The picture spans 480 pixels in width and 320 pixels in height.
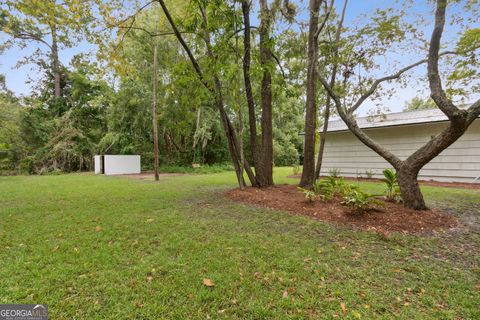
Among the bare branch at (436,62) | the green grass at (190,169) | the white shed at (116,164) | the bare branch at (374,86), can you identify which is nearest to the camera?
the bare branch at (436,62)

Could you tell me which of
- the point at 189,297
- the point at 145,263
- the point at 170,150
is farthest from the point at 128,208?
the point at 170,150

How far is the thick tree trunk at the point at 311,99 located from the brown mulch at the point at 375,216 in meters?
0.96

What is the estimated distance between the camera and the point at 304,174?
5.99 metres

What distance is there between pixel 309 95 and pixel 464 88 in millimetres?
3121

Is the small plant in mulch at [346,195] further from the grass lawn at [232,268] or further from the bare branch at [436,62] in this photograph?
the bare branch at [436,62]

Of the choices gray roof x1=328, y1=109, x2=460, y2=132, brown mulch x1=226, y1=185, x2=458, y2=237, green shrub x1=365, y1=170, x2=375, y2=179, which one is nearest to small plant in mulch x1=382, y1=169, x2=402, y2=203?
brown mulch x1=226, y1=185, x2=458, y2=237

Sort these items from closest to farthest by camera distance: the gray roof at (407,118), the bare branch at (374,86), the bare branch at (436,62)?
the bare branch at (436,62)
the bare branch at (374,86)
the gray roof at (407,118)

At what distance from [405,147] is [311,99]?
599 centimetres

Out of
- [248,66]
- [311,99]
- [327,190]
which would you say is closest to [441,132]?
[327,190]

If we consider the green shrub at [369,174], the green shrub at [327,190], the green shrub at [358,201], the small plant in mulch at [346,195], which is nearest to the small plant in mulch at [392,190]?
the small plant in mulch at [346,195]

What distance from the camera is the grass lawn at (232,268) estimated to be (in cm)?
184

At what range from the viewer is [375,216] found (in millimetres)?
3877

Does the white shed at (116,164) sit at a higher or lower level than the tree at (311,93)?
lower

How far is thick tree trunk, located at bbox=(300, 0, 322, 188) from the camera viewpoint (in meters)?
5.34
